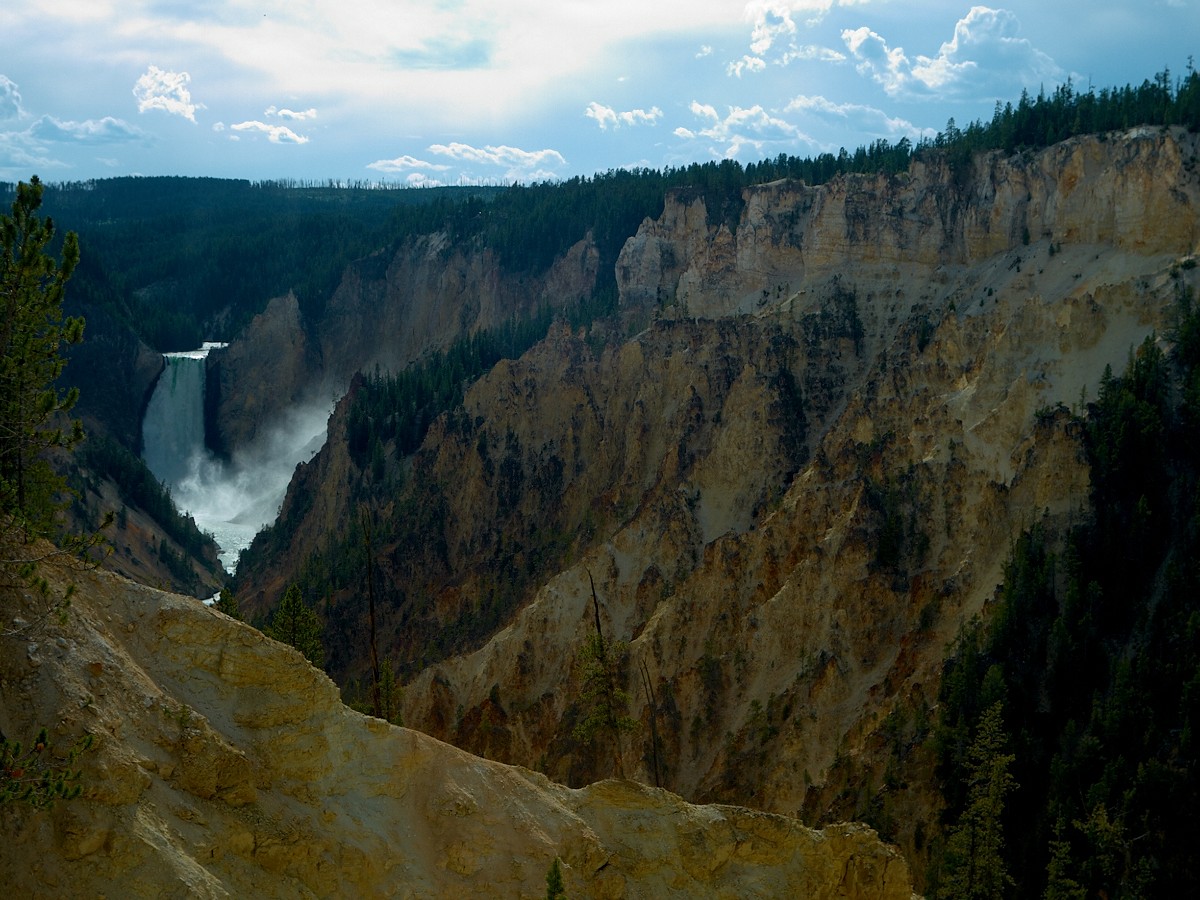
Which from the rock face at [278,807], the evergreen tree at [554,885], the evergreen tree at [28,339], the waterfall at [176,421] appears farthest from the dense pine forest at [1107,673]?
the waterfall at [176,421]

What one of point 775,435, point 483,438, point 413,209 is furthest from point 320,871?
point 413,209

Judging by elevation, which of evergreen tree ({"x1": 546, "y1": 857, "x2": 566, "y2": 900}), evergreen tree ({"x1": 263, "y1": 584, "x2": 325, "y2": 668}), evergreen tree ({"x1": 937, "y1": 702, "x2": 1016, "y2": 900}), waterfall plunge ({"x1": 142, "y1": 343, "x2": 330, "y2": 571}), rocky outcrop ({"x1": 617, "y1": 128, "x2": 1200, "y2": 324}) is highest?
rocky outcrop ({"x1": 617, "y1": 128, "x2": 1200, "y2": 324})

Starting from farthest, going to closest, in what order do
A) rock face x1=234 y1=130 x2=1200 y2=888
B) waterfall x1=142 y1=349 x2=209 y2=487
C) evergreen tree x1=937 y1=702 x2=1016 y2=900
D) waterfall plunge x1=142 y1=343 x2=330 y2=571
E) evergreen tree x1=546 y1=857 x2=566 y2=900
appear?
1. waterfall x1=142 y1=349 x2=209 y2=487
2. waterfall plunge x1=142 y1=343 x2=330 y2=571
3. rock face x1=234 y1=130 x2=1200 y2=888
4. evergreen tree x1=937 y1=702 x2=1016 y2=900
5. evergreen tree x1=546 y1=857 x2=566 y2=900

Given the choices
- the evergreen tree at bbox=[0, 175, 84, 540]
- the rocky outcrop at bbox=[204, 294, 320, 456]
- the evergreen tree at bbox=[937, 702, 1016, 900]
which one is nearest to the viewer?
the evergreen tree at bbox=[0, 175, 84, 540]

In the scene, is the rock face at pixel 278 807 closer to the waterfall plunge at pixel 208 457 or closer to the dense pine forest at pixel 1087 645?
the dense pine forest at pixel 1087 645

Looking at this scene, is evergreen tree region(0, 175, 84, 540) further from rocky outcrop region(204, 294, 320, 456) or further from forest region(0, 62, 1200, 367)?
rocky outcrop region(204, 294, 320, 456)

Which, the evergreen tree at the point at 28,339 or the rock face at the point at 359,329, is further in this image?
the rock face at the point at 359,329

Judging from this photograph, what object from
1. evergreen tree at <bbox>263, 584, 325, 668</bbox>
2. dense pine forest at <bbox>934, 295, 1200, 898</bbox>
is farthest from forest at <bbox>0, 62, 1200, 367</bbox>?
evergreen tree at <bbox>263, 584, 325, 668</bbox>
